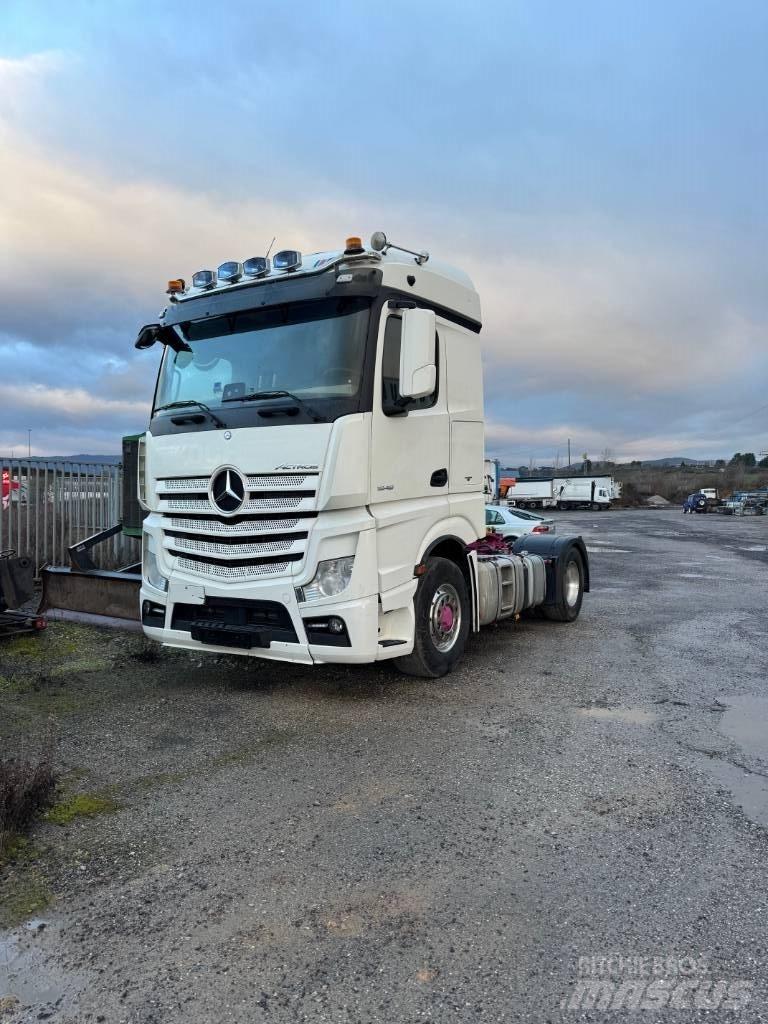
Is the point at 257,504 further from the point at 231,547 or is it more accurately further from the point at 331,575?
the point at 331,575

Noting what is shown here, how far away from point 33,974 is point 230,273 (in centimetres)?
497

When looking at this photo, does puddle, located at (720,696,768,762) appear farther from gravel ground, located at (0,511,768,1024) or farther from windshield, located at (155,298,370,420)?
windshield, located at (155,298,370,420)

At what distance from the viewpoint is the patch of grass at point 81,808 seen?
380 cm

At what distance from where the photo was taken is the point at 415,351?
549cm

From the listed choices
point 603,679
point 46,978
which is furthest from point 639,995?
point 603,679

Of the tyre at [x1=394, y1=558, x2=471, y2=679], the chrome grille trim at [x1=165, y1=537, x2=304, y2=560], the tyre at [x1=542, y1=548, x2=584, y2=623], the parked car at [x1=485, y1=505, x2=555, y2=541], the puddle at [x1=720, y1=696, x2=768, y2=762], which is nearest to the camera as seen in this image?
the puddle at [x1=720, y1=696, x2=768, y2=762]

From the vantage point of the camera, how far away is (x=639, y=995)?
8.27ft

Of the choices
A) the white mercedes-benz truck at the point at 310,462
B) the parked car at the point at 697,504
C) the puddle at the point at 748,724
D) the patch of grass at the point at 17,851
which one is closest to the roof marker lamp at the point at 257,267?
the white mercedes-benz truck at the point at 310,462

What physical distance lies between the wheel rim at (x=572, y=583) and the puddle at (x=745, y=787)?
4741 mm

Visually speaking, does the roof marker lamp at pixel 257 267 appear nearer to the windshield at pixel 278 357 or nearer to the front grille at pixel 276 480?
the windshield at pixel 278 357

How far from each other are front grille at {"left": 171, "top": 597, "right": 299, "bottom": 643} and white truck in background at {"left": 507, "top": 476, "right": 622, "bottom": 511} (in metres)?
63.1

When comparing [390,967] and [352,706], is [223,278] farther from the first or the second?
[390,967]

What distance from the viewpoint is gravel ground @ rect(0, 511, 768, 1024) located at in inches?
101

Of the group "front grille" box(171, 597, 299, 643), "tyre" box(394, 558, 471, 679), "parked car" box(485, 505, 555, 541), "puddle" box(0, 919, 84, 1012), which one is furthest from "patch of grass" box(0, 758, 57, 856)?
"parked car" box(485, 505, 555, 541)
